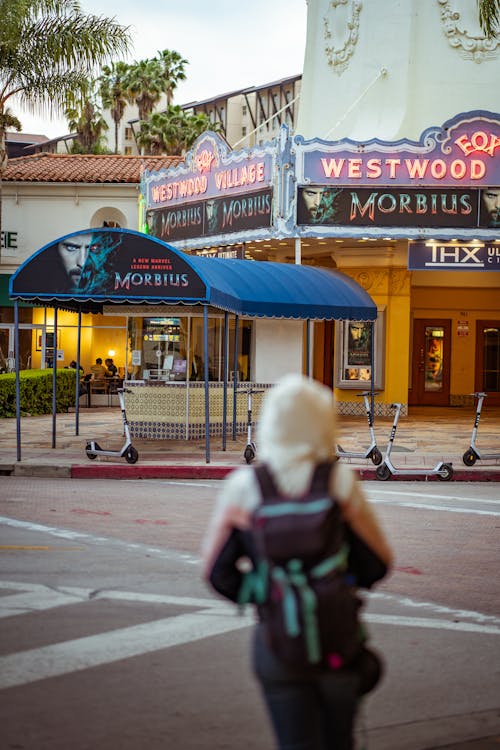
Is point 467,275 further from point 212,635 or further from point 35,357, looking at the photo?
point 212,635

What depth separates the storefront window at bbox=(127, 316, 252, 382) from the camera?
22.1 m

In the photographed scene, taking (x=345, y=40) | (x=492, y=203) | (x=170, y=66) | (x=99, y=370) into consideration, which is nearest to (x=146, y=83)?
(x=170, y=66)

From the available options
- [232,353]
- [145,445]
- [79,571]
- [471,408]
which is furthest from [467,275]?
[79,571]

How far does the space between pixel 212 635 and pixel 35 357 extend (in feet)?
116

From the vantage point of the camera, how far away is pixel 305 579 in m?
3.53

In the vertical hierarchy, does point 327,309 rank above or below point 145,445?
above

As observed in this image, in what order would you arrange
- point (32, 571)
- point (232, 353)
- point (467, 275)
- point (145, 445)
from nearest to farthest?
point (32, 571) → point (145, 445) → point (232, 353) → point (467, 275)

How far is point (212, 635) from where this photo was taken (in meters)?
7.25

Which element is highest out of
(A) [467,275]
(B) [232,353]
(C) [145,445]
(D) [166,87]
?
(D) [166,87]

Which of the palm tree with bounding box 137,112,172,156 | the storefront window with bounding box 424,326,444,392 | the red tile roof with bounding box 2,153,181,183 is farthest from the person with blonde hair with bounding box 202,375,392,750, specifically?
the palm tree with bounding box 137,112,172,156

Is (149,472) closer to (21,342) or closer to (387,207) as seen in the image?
(387,207)

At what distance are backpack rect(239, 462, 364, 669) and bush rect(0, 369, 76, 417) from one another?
23807mm

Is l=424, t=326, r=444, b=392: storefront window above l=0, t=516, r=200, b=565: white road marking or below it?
above

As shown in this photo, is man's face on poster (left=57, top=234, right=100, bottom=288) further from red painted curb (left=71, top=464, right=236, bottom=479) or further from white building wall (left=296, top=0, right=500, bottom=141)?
white building wall (left=296, top=0, right=500, bottom=141)
